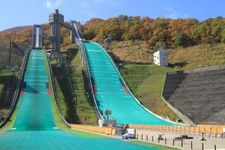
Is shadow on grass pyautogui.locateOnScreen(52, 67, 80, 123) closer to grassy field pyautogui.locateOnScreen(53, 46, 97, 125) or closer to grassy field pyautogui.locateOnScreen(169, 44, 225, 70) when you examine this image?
grassy field pyautogui.locateOnScreen(53, 46, 97, 125)

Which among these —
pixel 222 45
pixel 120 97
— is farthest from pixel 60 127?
pixel 222 45

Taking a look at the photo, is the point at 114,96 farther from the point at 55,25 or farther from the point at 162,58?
the point at 55,25

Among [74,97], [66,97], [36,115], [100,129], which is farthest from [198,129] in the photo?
[66,97]

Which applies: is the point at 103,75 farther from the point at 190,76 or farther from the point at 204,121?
the point at 204,121

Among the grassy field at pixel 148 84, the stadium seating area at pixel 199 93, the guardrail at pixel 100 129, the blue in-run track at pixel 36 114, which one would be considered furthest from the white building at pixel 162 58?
the guardrail at pixel 100 129

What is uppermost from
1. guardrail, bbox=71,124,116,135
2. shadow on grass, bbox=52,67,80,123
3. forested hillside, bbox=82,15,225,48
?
forested hillside, bbox=82,15,225,48

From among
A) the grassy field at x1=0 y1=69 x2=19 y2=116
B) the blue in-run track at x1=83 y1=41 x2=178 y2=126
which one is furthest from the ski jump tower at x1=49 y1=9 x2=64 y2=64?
the grassy field at x1=0 y1=69 x2=19 y2=116
